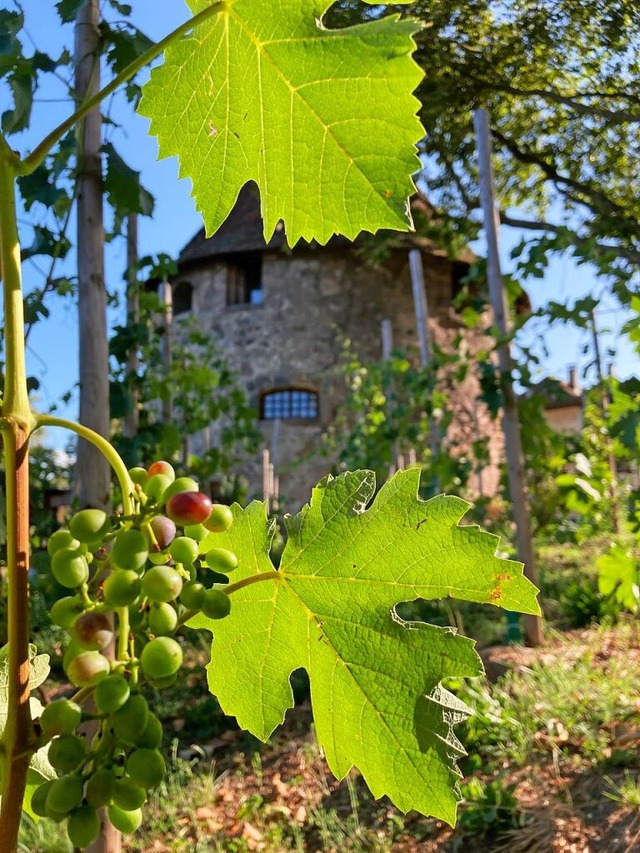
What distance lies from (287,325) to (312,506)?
12.5 meters

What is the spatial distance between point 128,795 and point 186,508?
0.16 meters

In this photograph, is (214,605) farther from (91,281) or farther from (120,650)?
(91,281)

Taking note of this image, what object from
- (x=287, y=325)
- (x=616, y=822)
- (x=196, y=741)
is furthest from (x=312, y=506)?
(x=287, y=325)

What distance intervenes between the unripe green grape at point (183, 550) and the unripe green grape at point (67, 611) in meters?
0.06

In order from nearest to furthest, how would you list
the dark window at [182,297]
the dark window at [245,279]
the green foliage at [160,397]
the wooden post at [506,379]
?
the green foliage at [160,397] → the wooden post at [506,379] → the dark window at [245,279] → the dark window at [182,297]

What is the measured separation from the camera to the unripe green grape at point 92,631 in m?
0.41

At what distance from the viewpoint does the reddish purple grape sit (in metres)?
0.44

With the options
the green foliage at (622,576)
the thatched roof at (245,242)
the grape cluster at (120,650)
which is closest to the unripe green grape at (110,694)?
the grape cluster at (120,650)

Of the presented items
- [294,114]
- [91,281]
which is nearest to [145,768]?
[294,114]

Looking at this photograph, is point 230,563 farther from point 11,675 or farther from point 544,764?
point 544,764

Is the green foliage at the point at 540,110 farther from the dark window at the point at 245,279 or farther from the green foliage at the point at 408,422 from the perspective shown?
the dark window at the point at 245,279

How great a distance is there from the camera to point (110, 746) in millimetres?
412

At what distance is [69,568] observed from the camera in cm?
44

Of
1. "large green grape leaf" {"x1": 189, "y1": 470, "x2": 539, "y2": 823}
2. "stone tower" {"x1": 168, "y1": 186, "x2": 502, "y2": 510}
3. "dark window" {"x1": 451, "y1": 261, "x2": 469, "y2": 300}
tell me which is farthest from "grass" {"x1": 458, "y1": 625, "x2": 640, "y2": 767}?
"dark window" {"x1": 451, "y1": 261, "x2": 469, "y2": 300}
